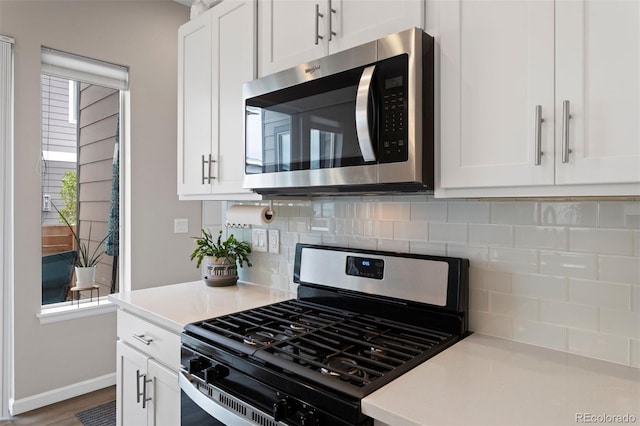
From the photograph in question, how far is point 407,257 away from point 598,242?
576 mm

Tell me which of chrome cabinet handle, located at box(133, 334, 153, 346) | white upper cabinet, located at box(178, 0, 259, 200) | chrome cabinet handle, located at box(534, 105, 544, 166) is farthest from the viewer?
white upper cabinet, located at box(178, 0, 259, 200)

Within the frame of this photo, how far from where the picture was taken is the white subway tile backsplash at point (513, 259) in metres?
1.26

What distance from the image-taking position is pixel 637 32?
859 millimetres

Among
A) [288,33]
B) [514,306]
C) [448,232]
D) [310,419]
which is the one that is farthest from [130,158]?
[514,306]

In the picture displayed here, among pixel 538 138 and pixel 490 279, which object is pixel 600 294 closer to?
pixel 490 279

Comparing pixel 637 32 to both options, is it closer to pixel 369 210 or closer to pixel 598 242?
pixel 598 242

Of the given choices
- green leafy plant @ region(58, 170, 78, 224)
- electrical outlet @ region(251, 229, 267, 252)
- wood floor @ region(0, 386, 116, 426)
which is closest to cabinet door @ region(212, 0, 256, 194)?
electrical outlet @ region(251, 229, 267, 252)

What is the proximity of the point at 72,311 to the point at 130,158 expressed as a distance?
1141mm

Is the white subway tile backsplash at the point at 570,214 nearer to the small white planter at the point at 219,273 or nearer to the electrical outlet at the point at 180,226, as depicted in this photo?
the small white planter at the point at 219,273

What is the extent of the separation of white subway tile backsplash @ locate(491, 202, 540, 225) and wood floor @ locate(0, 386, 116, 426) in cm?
265

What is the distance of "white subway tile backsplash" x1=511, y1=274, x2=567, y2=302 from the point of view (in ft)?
3.97

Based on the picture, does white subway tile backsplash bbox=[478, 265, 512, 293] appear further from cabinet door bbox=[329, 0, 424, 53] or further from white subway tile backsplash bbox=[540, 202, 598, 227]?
cabinet door bbox=[329, 0, 424, 53]

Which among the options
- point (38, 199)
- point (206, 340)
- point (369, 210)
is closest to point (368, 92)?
point (369, 210)

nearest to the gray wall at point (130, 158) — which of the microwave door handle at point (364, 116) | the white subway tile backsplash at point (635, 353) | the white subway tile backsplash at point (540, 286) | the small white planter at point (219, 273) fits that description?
the small white planter at point (219, 273)
